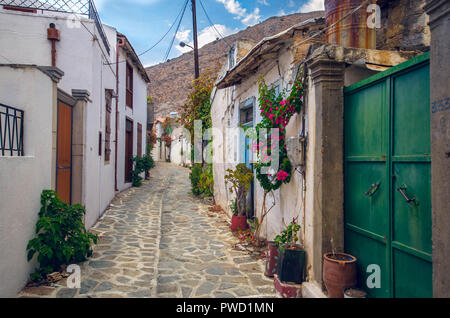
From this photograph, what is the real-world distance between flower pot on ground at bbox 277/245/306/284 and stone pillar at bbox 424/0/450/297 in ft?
5.54

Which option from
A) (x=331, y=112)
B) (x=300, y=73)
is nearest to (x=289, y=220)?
(x=331, y=112)

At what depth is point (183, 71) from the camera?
1847 inches

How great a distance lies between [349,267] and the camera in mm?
2988

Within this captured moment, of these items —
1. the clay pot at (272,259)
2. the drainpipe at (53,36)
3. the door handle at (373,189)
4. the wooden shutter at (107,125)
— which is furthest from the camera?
the wooden shutter at (107,125)

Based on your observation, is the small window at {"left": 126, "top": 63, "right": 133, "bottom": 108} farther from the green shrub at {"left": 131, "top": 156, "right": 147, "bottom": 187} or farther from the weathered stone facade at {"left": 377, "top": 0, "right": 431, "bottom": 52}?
the weathered stone facade at {"left": 377, "top": 0, "right": 431, "bottom": 52}

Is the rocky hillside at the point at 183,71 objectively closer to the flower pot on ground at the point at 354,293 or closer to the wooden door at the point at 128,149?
the wooden door at the point at 128,149

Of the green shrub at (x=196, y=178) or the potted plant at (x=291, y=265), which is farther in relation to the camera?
the green shrub at (x=196, y=178)

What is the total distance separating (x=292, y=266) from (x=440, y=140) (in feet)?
7.32

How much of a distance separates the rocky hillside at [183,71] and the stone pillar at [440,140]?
41412 millimetres

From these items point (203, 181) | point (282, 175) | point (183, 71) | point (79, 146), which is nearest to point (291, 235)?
point (282, 175)

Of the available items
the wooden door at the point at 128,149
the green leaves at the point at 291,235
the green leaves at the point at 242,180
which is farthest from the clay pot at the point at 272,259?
the wooden door at the point at 128,149

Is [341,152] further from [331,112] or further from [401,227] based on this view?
[401,227]

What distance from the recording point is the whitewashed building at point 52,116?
11.0 ft

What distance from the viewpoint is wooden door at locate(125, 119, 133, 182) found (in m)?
13.2
